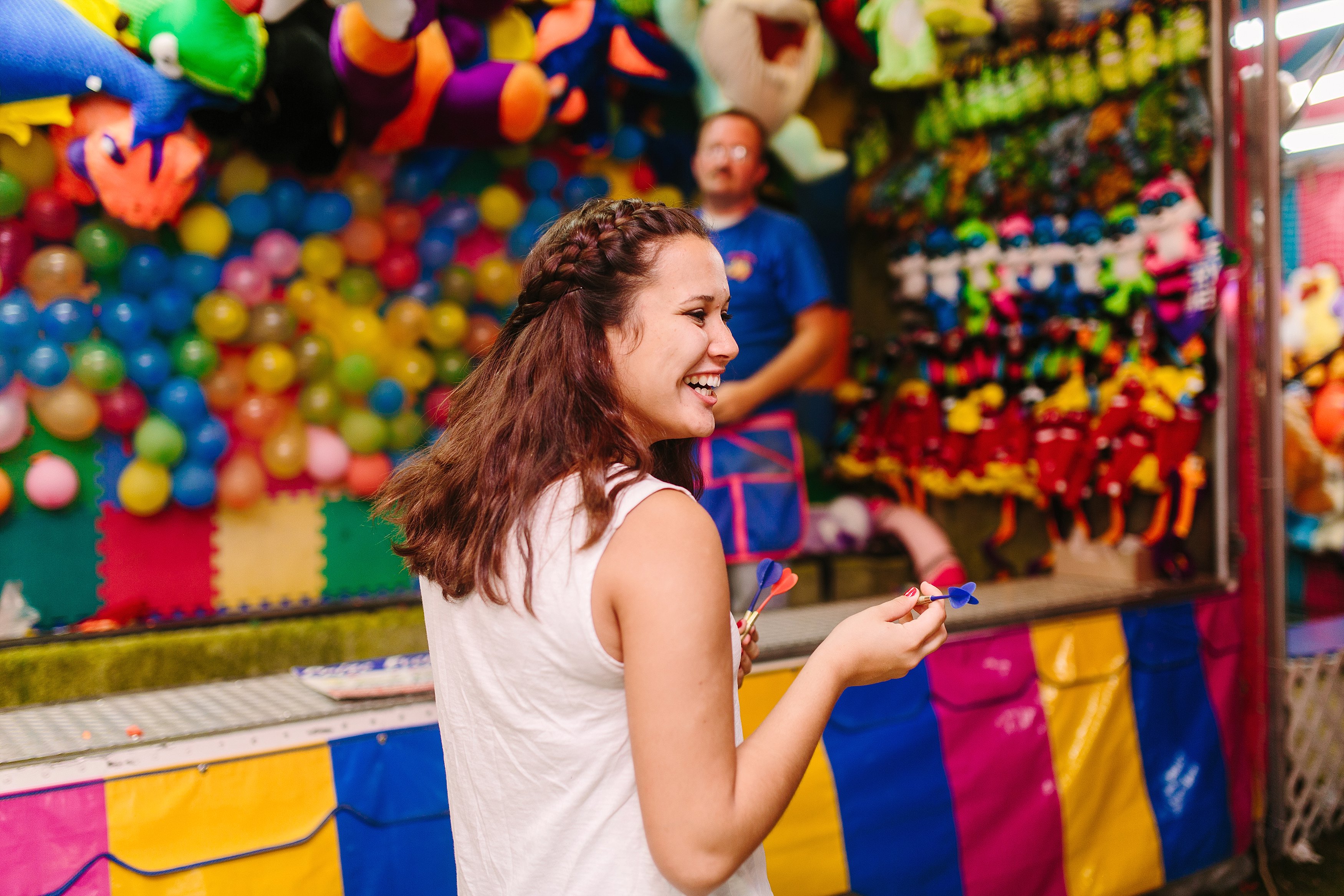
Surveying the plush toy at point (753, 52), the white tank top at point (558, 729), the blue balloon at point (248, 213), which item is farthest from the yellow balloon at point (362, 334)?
the white tank top at point (558, 729)

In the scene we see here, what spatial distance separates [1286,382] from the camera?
3963 mm

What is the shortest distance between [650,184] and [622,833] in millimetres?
3287

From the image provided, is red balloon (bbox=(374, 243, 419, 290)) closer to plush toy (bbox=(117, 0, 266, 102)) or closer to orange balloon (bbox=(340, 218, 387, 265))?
orange balloon (bbox=(340, 218, 387, 265))

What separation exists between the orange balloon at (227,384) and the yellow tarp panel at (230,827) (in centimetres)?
187

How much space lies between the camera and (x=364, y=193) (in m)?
3.08

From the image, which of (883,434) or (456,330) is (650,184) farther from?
(883,434)

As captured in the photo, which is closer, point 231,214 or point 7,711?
point 7,711

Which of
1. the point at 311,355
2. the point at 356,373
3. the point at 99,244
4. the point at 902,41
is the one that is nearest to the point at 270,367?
the point at 311,355

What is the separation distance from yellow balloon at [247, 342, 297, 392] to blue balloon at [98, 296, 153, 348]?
0.31 metres

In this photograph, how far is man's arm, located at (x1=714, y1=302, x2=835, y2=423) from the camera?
2633 millimetres

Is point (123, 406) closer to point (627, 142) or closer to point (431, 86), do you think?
point (431, 86)

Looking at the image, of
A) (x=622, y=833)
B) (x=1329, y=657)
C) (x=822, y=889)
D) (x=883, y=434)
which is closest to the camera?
(x=622, y=833)

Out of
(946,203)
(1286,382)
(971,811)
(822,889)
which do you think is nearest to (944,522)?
(946,203)

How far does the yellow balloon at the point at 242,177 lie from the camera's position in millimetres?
2908
